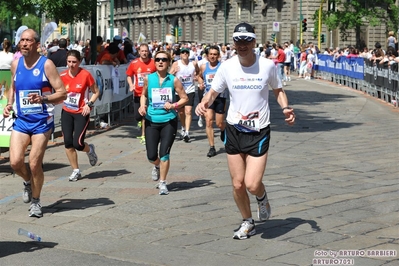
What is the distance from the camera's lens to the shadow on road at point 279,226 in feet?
25.8

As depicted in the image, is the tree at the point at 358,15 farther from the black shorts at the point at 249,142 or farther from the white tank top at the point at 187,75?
the black shorts at the point at 249,142

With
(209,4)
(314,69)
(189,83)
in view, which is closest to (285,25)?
(209,4)

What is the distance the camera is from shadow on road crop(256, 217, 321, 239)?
25.8 ft

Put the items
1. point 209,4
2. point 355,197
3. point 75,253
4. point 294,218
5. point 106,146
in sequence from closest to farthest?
point 75,253 → point 294,218 → point 355,197 → point 106,146 → point 209,4

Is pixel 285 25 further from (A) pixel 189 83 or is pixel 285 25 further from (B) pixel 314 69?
(A) pixel 189 83

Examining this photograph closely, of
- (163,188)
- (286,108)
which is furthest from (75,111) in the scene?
(286,108)

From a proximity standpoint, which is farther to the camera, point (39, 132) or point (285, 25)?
point (285, 25)

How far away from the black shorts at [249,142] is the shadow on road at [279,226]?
2.35ft

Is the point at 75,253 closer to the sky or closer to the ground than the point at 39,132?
closer to the ground

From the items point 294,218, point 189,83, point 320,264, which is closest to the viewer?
point 320,264

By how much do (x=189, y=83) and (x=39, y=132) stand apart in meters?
8.03

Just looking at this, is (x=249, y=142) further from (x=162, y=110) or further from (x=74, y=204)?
(x=162, y=110)

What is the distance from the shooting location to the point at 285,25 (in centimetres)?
7250

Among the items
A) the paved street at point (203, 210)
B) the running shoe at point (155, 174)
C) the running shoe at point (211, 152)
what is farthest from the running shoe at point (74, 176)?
the running shoe at point (211, 152)
